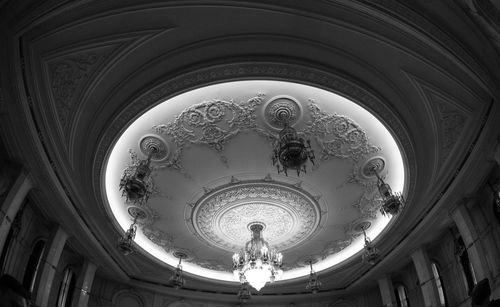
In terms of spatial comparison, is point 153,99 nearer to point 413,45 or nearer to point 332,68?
point 332,68

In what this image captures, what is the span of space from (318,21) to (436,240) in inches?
262

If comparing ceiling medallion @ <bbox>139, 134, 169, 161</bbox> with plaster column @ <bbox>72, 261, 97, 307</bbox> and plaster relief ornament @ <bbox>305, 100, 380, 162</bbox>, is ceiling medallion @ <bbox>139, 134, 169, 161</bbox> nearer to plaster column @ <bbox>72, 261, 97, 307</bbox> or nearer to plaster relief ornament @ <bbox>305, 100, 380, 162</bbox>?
plaster relief ornament @ <bbox>305, 100, 380, 162</bbox>

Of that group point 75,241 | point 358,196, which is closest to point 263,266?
point 358,196

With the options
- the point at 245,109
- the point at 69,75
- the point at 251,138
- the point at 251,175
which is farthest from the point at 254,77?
the point at 69,75

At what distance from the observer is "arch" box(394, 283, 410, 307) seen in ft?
32.6

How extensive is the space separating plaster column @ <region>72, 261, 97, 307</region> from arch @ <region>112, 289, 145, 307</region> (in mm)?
1792

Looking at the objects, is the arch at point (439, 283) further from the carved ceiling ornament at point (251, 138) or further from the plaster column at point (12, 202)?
the plaster column at point (12, 202)

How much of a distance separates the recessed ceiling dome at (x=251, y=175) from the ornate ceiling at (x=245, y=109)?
0.04 m

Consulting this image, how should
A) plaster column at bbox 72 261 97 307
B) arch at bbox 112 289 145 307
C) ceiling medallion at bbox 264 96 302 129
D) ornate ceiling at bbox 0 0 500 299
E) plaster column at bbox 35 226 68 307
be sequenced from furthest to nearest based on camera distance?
arch at bbox 112 289 145 307, plaster column at bbox 72 261 97 307, plaster column at bbox 35 226 68 307, ceiling medallion at bbox 264 96 302 129, ornate ceiling at bbox 0 0 500 299

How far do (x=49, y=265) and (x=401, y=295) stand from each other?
962 cm

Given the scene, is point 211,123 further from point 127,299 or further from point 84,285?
point 127,299

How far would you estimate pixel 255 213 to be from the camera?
9.08 metres

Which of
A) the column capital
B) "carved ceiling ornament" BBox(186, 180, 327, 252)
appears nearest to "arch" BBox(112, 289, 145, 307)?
"carved ceiling ornament" BBox(186, 180, 327, 252)

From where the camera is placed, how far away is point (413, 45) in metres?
4.96
